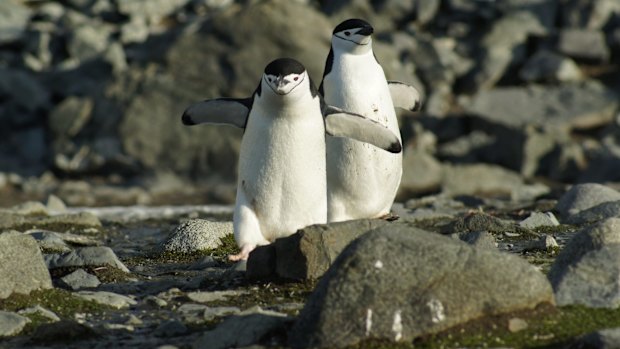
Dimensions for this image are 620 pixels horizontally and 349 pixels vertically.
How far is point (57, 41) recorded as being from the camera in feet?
95.2

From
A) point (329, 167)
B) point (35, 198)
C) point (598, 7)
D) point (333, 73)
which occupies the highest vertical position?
point (598, 7)

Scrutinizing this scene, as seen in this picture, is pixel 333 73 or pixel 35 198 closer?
pixel 333 73

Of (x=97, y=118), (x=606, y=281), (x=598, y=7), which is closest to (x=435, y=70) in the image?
(x=598, y=7)

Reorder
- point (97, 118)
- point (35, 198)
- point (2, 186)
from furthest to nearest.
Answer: point (97, 118)
point (2, 186)
point (35, 198)

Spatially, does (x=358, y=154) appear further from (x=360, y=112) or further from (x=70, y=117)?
(x=70, y=117)

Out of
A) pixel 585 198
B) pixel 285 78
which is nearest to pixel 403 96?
pixel 585 198

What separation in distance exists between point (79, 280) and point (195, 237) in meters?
1.87

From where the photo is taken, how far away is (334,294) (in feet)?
18.0

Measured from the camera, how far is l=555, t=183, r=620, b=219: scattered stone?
1132cm

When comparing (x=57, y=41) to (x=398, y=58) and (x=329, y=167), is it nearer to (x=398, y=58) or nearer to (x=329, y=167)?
(x=398, y=58)

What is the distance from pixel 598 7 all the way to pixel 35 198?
14.4 m

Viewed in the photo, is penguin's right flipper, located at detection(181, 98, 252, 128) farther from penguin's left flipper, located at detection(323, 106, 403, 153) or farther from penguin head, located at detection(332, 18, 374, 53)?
penguin head, located at detection(332, 18, 374, 53)

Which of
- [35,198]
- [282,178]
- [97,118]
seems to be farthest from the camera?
[97,118]

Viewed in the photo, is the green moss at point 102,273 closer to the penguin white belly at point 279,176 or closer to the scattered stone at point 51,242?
the penguin white belly at point 279,176
